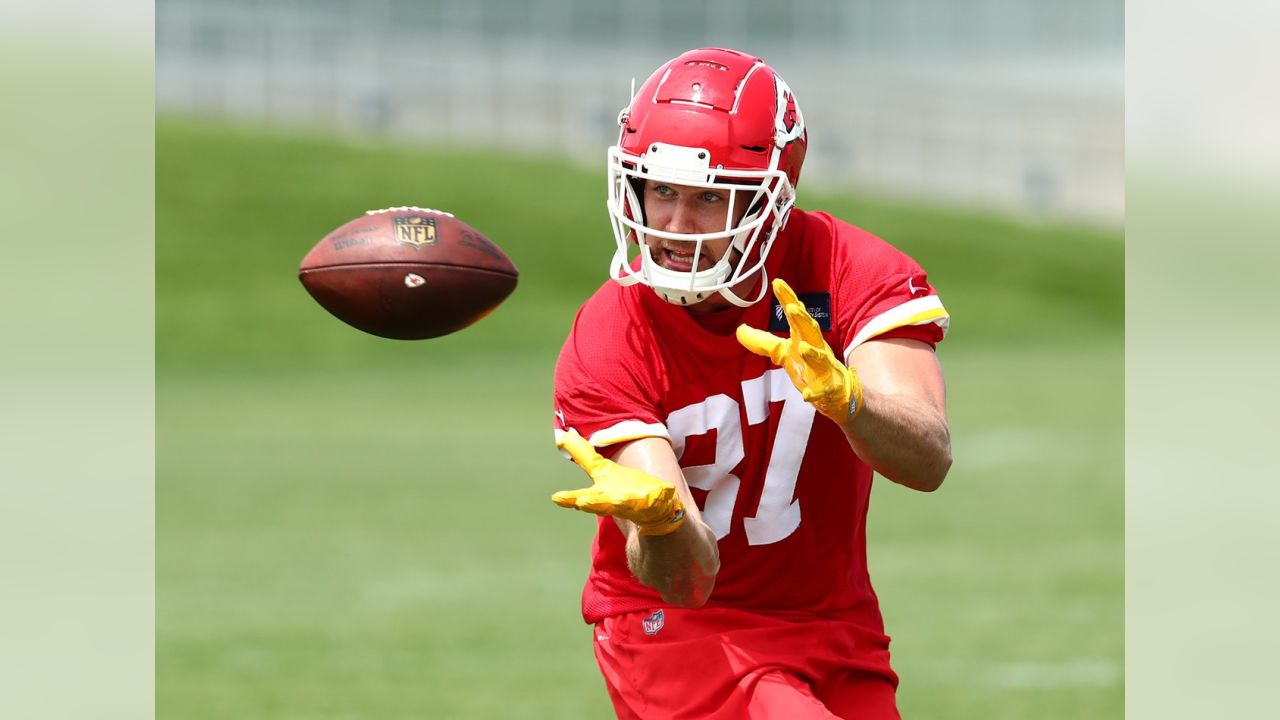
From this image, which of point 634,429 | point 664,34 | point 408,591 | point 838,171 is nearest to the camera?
point 634,429

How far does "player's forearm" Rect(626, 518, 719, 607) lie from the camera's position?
12.6ft

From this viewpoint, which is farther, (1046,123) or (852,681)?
(1046,123)

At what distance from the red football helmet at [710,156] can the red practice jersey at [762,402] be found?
0.43 ft

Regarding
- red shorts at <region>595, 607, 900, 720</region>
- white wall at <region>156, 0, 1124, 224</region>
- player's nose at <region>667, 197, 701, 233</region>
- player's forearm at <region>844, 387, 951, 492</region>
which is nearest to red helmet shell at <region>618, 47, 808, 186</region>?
player's nose at <region>667, 197, 701, 233</region>

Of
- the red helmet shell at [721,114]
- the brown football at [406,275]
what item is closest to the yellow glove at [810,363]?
the red helmet shell at [721,114]

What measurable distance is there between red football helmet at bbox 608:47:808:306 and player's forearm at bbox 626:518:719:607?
559mm

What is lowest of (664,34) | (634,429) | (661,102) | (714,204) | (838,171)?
(634,429)

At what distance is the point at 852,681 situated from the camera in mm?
4254

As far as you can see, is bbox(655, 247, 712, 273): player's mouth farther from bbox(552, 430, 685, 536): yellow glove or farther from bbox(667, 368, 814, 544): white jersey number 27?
bbox(552, 430, 685, 536): yellow glove

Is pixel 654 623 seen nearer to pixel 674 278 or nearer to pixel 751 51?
pixel 674 278

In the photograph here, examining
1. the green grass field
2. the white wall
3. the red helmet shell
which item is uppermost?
the white wall
